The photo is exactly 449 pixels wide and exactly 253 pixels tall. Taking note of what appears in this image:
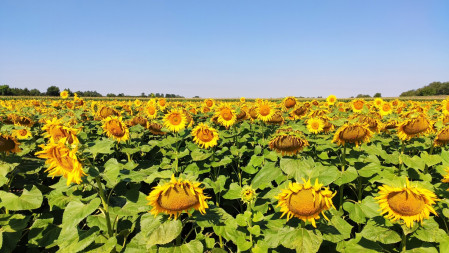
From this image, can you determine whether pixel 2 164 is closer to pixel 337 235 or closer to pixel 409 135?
pixel 337 235

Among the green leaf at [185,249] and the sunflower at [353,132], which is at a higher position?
the sunflower at [353,132]

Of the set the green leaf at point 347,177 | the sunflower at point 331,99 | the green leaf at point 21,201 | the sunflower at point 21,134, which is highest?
the sunflower at point 331,99

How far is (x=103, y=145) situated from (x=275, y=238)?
1.89 metres

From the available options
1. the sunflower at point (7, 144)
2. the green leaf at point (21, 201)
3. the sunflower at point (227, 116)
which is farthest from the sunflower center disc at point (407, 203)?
the sunflower at point (7, 144)

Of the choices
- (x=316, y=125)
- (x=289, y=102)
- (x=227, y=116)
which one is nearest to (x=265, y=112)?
(x=227, y=116)

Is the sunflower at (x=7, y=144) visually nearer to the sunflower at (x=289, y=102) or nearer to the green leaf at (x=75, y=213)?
the green leaf at (x=75, y=213)

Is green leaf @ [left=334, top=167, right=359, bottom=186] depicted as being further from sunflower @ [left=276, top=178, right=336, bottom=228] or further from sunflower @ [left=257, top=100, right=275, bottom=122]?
sunflower @ [left=257, top=100, right=275, bottom=122]

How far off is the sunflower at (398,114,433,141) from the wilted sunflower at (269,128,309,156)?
79.3 inches

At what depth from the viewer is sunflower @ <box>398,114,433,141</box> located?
3725 millimetres

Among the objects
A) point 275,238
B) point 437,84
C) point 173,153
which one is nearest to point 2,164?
point 173,153

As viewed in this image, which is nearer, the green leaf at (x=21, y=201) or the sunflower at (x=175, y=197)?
the sunflower at (x=175, y=197)

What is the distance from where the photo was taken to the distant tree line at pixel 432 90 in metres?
77.4

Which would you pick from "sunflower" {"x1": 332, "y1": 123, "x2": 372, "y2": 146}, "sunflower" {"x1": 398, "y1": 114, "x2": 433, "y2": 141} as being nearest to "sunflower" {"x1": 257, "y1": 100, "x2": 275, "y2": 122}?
"sunflower" {"x1": 332, "y1": 123, "x2": 372, "y2": 146}

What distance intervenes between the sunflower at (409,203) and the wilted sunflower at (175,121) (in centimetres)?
378
